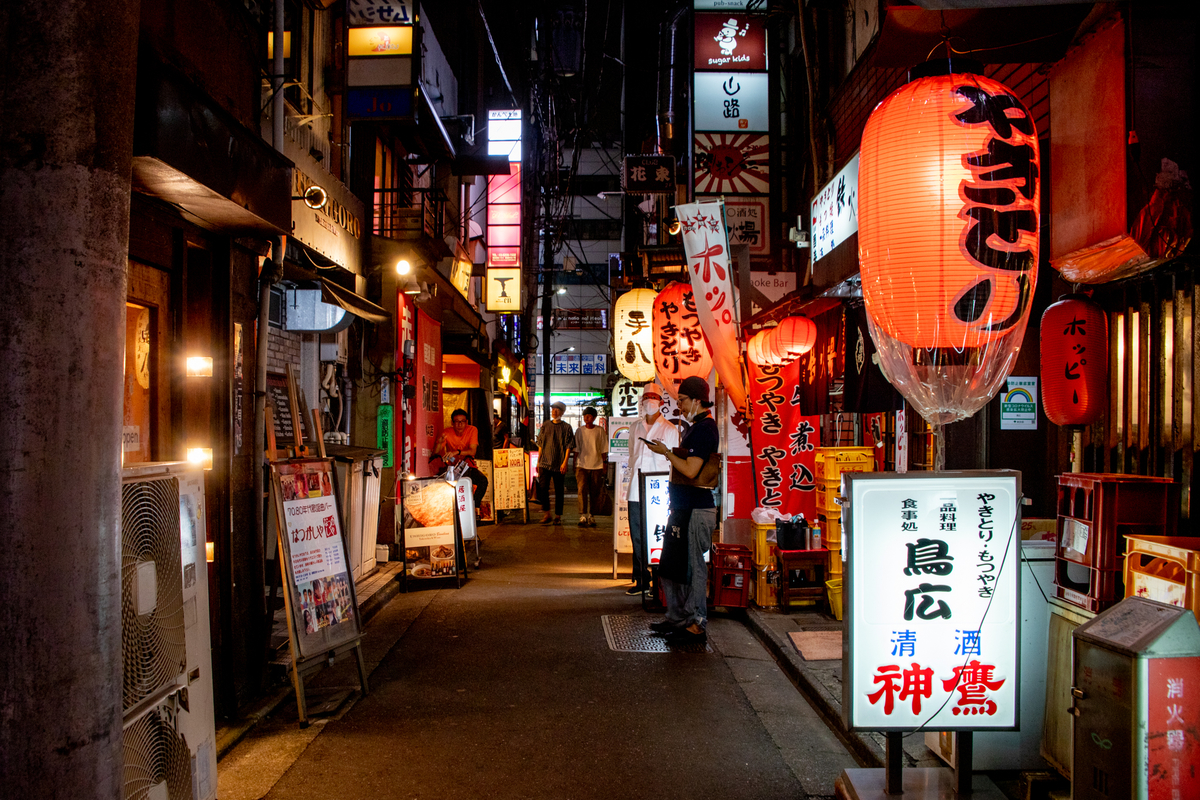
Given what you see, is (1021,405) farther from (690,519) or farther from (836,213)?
(690,519)

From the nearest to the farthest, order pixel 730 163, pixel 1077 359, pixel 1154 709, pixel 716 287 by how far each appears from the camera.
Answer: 1. pixel 1154 709
2. pixel 1077 359
3. pixel 716 287
4. pixel 730 163

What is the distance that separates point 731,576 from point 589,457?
30.8ft

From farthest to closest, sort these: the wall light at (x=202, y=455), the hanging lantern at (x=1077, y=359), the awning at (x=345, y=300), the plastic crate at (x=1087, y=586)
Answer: the awning at (x=345, y=300) → the wall light at (x=202, y=455) → the hanging lantern at (x=1077, y=359) → the plastic crate at (x=1087, y=586)

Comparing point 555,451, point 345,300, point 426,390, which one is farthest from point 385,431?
point 555,451

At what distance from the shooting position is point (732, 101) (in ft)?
45.5

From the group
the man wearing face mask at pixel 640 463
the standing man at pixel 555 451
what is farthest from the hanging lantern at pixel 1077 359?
the standing man at pixel 555 451

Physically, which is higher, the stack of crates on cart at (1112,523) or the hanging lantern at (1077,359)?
the hanging lantern at (1077,359)

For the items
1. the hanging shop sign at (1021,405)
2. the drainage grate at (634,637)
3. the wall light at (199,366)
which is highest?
the wall light at (199,366)

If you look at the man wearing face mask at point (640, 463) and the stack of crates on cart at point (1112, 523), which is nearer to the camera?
the stack of crates on cart at point (1112, 523)

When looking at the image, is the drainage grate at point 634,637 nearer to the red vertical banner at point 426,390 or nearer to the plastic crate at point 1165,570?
the plastic crate at point 1165,570

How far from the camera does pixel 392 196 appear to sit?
50.8 ft

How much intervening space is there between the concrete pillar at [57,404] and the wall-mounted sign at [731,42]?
12.2 meters

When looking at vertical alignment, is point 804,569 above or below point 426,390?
below

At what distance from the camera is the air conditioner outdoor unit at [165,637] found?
3770mm
